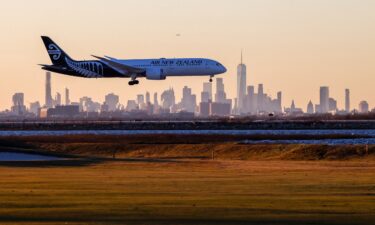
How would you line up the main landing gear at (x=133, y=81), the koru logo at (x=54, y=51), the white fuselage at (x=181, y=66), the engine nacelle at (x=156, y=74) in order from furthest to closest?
the koru logo at (x=54, y=51), the white fuselage at (x=181, y=66), the engine nacelle at (x=156, y=74), the main landing gear at (x=133, y=81)

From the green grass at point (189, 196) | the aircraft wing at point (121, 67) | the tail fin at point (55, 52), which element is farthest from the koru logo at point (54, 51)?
the green grass at point (189, 196)

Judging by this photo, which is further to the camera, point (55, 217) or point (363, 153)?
point (363, 153)

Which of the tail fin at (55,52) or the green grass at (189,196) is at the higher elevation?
the tail fin at (55,52)

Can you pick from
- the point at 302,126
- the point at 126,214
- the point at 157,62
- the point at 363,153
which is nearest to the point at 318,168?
the point at 363,153

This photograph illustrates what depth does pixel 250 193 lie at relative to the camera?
35.2 meters

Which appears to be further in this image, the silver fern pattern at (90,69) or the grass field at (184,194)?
the silver fern pattern at (90,69)

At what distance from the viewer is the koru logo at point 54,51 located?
408ft

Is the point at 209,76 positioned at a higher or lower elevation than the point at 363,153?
higher

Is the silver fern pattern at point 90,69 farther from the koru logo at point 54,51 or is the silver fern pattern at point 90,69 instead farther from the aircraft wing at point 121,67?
the koru logo at point 54,51

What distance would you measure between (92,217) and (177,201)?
4.87 metres

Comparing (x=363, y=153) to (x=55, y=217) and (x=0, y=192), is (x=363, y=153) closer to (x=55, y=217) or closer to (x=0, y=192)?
(x=0, y=192)

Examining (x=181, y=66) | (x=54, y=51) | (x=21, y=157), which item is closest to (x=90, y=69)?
Answer: (x=181, y=66)

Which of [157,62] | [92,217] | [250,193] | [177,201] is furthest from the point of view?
[157,62]

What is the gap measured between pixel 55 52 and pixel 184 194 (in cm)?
9275
